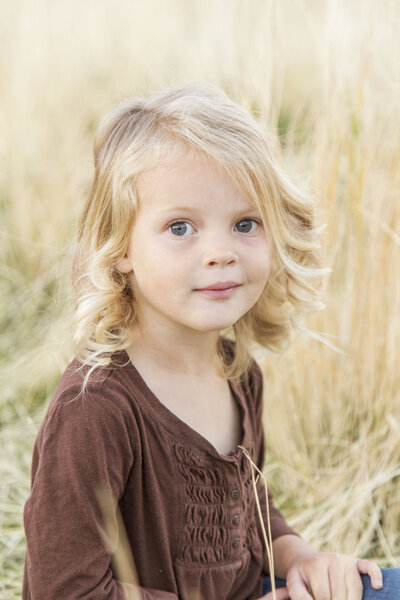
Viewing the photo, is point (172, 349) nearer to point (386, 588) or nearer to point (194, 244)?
point (194, 244)

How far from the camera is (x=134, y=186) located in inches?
53.4

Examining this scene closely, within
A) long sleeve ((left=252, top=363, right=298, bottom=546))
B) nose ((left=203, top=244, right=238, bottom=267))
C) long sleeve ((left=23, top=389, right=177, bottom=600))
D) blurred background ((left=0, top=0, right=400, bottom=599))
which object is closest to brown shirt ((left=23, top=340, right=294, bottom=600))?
long sleeve ((left=23, top=389, right=177, bottom=600))

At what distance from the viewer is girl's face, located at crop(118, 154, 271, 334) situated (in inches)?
51.1

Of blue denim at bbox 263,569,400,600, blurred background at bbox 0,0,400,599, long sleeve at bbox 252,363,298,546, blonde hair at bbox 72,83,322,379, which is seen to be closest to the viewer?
blonde hair at bbox 72,83,322,379

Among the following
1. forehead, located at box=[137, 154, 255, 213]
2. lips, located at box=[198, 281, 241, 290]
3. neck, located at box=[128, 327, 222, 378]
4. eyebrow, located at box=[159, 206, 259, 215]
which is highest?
forehead, located at box=[137, 154, 255, 213]

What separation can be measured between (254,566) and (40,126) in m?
2.30

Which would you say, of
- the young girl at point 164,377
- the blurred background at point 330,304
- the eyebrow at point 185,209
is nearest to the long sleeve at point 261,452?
the young girl at point 164,377

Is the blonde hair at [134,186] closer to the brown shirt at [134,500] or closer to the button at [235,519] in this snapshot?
the brown shirt at [134,500]

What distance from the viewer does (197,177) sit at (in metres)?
1.30

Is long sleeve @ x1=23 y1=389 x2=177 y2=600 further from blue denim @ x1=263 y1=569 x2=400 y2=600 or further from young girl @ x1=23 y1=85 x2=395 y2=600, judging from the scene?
blue denim @ x1=263 y1=569 x2=400 y2=600

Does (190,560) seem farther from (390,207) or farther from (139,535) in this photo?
(390,207)

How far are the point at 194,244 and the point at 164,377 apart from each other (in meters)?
0.26

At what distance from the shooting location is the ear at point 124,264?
55.6 inches

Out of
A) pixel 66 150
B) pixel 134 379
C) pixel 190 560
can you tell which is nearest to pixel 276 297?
pixel 134 379
